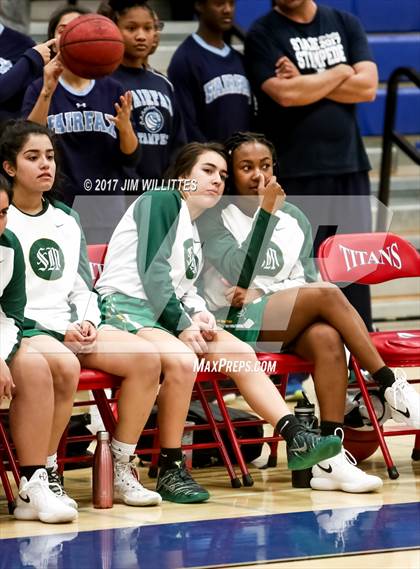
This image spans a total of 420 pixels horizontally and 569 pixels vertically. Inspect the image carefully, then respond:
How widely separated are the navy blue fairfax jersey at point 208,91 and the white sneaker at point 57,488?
205 centimetres

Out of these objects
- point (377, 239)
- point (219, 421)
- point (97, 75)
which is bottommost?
point (219, 421)

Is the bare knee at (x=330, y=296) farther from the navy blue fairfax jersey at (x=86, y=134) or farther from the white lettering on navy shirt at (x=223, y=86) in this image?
the white lettering on navy shirt at (x=223, y=86)

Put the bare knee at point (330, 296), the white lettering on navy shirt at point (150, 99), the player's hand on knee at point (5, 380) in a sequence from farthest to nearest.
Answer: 1. the white lettering on navy shirt at point (150, 99)
2. the bare knee at point (330, 296)
3. the player's hand on knee at point (5, 380)

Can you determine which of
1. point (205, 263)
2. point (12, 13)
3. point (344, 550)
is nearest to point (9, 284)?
point (205, 263)

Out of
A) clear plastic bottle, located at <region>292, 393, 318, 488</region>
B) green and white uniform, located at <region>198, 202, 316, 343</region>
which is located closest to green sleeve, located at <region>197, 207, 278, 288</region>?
green and white uniform, located at <region>198, 202, 316, 343</region>

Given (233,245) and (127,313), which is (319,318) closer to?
(233,245)

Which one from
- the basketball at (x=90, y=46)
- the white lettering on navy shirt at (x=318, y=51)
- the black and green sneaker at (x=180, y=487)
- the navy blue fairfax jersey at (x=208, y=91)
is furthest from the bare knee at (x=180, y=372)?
the white lettering on navy shirt at (x=318, y=51)

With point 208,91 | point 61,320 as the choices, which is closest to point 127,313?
point 61,320

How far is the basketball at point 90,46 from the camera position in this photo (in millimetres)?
4801

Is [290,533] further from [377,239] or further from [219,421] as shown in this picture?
[377,239]

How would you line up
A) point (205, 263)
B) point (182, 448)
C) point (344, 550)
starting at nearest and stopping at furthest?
point (344, 550)
point (182, 448)
point (205, 263)

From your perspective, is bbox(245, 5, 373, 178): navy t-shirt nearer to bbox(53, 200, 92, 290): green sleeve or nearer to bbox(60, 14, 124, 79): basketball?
bbox(60, 14, 124, 79): basketball

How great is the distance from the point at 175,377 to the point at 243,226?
803 millimetres

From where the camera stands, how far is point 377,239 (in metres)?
5.02
